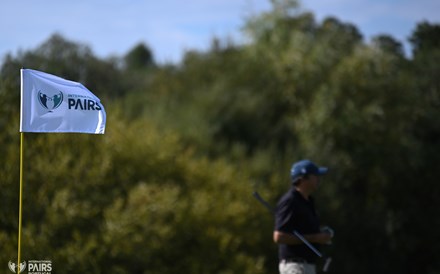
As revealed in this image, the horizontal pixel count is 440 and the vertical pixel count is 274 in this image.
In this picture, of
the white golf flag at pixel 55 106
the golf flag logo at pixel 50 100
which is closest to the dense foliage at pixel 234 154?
the white golf flag at pixel 55 106

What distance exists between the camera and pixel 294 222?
750cm

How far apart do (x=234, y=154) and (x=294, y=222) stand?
9.80 metres

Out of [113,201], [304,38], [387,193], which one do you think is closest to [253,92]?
[304,38]

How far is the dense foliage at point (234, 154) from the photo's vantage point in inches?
516

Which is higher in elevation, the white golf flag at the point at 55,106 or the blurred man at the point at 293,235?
the white golf flag at the point at 55,106

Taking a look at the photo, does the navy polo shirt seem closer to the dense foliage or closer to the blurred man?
the blurred man

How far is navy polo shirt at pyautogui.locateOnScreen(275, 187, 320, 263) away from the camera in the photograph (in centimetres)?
748

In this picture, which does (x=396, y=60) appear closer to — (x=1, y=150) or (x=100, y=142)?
(x=100, y=142)

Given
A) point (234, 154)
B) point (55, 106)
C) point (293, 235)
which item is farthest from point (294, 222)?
point (234, 154)

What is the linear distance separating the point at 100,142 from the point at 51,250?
2.79m

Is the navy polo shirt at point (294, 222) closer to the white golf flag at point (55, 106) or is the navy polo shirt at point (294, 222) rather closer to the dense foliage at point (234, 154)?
the white golf flag at point (55, 106)

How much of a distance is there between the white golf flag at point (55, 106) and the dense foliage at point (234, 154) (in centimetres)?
531

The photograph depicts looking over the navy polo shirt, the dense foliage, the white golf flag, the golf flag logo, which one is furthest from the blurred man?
the dense foliage

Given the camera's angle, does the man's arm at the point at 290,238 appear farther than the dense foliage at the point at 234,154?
No
